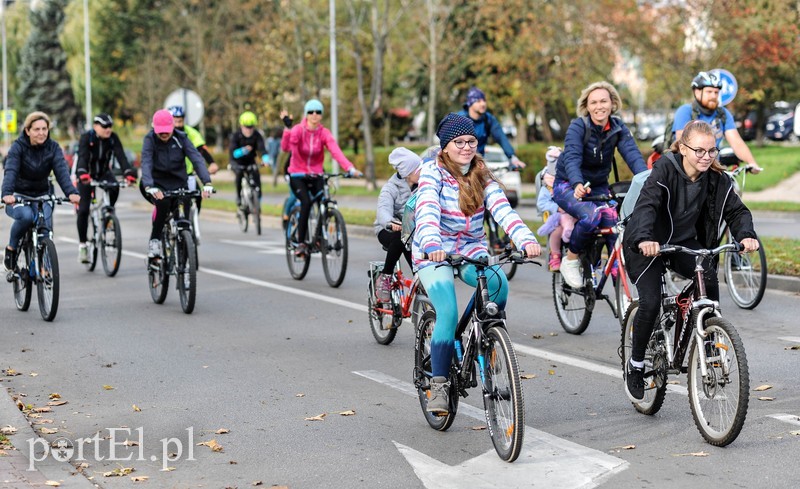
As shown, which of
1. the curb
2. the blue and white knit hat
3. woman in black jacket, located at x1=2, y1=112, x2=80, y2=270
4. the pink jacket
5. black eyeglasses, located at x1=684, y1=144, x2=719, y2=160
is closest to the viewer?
the curb

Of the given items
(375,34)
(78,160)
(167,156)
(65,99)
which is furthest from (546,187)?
(65,99)

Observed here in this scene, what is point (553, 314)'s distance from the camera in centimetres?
1098

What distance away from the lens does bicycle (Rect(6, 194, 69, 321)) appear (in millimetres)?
10828

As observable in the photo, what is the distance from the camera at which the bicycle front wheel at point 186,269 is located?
36.8 feet

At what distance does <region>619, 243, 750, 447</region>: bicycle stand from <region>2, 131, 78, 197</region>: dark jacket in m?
6.29

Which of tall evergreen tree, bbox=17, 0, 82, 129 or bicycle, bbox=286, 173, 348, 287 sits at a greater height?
tall evergreen tree, bbox=17, 0, 82, 129

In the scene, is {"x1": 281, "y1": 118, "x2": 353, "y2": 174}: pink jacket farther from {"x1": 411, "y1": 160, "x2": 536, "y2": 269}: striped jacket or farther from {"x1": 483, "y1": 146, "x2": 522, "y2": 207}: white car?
{"x1": 483, "y1": 146, "x2": 522, "y2": 207}: white car

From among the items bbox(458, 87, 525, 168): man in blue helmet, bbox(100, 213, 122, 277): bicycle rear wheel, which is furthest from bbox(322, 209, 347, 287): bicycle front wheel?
bbox(100, 213, 122, 277): bicycle rear wheel

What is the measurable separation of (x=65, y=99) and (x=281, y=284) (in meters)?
76.7

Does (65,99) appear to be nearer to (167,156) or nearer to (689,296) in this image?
(167,156)

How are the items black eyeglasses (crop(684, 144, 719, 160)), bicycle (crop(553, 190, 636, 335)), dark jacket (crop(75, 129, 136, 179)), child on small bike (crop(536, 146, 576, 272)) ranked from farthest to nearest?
1. dark jacket (crop(75, 129, 136, 179))
2. child on small bike (crop(536, 146, 576, 272))
3. bicycle (crop(553, 190, 636, 335))
4. black eyeglasses (crop(684, 144, 719, 160))

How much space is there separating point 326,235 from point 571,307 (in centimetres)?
388

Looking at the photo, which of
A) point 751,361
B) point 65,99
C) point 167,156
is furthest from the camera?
point 65,99

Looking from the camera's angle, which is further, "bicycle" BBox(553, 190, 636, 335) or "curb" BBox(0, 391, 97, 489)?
"bicycle" BBox(553, 190, 636, 335)
